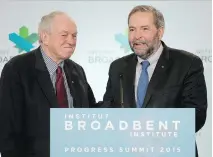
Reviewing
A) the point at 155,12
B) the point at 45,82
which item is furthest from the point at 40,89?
the point at 155,12

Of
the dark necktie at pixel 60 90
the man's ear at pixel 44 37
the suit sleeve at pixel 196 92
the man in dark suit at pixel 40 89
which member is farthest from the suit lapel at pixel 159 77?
the man's ear at pixel 44 37

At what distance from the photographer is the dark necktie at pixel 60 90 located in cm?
209

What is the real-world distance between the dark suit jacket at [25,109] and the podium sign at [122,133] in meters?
0.34

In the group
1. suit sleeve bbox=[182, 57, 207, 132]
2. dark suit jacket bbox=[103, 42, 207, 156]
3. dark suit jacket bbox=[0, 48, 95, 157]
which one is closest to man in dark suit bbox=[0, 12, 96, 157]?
dark suit jacket bbox=[0, 48, 95, 157]

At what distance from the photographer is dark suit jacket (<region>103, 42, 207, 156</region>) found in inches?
82.6

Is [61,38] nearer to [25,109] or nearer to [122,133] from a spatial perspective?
[25,109]

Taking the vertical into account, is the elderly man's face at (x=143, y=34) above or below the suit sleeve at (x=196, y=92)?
above

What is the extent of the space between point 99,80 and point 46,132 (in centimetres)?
42

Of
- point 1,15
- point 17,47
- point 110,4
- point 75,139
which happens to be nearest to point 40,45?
point 17,47

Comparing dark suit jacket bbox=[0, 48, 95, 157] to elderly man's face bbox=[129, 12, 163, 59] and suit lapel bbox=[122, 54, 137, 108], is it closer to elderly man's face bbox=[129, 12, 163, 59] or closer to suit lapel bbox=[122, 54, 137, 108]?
suit lapel bbox=[122, 54, 137, 108]

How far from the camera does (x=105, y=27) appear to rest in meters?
2.28

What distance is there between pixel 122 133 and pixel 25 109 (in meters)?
0.58

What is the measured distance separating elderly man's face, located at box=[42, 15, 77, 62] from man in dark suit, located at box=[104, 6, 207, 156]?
0.26 m

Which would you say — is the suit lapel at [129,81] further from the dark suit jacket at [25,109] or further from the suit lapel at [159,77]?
the dark suit jacket at [25,109]
